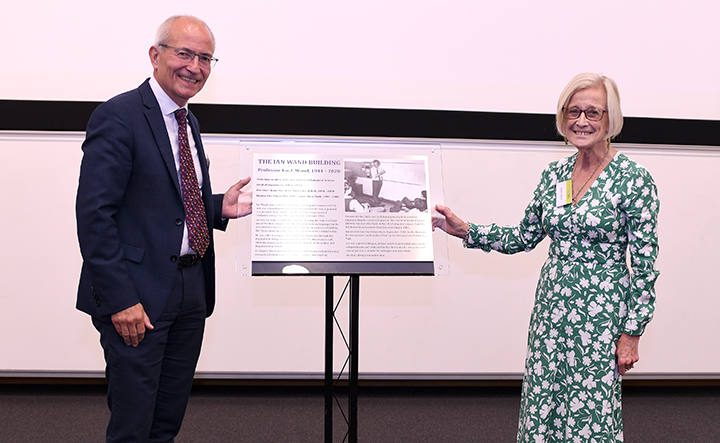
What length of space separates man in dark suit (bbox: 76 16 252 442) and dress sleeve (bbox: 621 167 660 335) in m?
1.46

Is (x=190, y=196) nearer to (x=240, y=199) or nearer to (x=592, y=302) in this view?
(x=240, y=199)

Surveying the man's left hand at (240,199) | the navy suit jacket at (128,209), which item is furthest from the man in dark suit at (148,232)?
the man's left hand at (240,199)

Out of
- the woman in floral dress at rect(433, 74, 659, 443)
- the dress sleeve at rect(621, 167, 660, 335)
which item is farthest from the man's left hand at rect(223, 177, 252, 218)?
the dress sleeve at rect(621, 167, 660, 335)

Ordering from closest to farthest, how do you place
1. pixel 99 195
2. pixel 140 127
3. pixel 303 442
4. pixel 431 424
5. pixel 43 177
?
1. pixel 99 195
2. pixel 140 127
3. pixel 303 442
4. pixel 431 424
5. pixel 43 177

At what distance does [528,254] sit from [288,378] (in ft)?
5.79

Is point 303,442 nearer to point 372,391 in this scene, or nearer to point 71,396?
point 372,391

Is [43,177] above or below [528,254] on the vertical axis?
above

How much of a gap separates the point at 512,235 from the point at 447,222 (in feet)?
0.92

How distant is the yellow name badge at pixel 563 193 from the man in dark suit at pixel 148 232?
127 centimetres

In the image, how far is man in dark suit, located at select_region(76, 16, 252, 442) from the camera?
150 centimetres

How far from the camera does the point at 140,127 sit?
1580 millimetres

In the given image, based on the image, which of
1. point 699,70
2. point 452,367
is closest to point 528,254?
point 452,367

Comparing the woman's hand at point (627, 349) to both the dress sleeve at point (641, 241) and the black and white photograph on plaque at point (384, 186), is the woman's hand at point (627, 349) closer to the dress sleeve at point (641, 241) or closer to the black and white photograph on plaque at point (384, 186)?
the dress sleeve at point (641, 241)

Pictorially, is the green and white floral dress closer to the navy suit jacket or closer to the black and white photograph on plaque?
the black and white photograph on plaque
